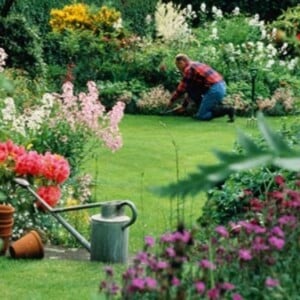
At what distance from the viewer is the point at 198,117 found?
17.5m

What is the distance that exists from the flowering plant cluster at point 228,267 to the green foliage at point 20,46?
41.1 feet

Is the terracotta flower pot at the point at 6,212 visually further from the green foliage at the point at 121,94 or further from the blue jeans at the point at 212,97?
the green foliage at the point at 121,94

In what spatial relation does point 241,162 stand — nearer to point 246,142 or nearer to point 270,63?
point 246,142

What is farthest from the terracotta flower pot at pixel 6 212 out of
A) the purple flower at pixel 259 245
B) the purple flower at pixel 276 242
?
the purple flower at pixel 276 242

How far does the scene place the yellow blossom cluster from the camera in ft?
70.3

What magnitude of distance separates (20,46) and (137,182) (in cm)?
645

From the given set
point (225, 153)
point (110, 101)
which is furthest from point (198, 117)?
point (225, 153)

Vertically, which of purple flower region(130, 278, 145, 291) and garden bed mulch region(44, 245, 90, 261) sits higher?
purple flower region(130, 278, 145, 291)

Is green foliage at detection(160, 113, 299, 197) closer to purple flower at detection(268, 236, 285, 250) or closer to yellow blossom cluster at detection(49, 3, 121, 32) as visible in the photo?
purple flower at detection(268, 236, 285, 250)

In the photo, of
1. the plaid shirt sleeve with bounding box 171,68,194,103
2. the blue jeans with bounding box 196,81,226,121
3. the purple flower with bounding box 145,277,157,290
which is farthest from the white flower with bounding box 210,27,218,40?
the purple flower with bounding box 145,277,157,290

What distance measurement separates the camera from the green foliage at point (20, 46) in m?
16.9

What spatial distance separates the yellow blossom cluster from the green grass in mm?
4261

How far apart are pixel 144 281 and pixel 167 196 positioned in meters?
2.69

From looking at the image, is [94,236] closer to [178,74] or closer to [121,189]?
[121,189]
